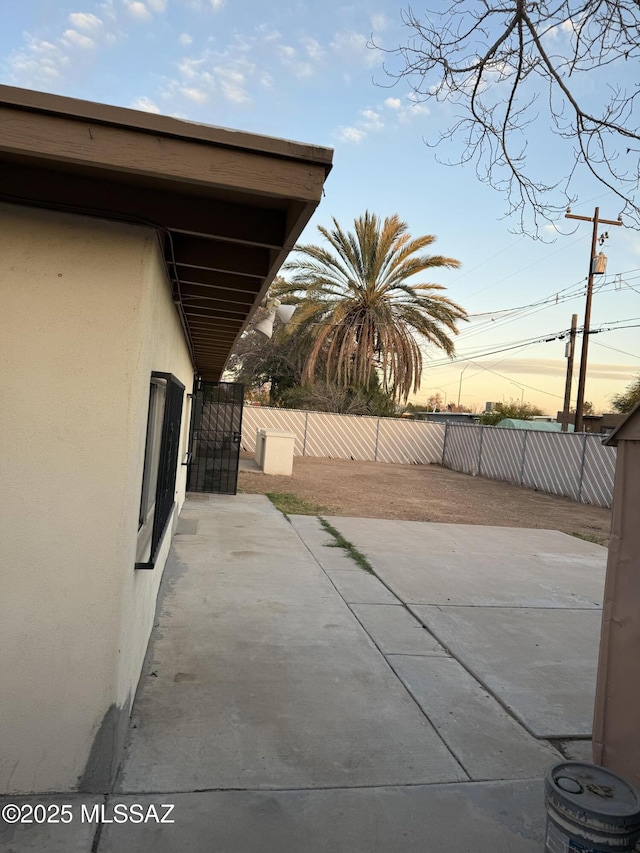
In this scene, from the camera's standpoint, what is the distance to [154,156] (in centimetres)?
241

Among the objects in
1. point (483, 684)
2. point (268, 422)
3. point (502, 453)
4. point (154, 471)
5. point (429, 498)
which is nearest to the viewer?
point (154, 471)

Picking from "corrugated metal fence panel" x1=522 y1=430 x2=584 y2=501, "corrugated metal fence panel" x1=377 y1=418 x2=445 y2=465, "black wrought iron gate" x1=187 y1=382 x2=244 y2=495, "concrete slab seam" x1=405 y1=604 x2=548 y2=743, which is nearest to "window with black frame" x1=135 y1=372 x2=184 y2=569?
"concrete slab seam" x1=405 y1=604 x2=548 y2=743

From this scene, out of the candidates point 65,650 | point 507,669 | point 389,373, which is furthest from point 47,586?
point 389,373

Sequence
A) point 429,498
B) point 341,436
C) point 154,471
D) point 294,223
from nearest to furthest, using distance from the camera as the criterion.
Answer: point 294,223, point 154,471, point 429,498, point 341,436

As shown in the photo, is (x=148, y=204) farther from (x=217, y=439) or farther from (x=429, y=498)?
(x=429, y=498)

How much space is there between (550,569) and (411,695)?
5.38 m

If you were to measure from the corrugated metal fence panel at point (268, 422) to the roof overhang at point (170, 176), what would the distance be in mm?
22667

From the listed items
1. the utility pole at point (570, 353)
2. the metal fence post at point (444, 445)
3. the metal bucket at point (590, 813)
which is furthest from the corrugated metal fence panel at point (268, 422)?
the metal bucket at point (590, 813)

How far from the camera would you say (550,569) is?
9.10 meters

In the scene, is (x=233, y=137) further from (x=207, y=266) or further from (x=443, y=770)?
(x=443, y=770)

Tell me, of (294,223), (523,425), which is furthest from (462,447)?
(294,223)

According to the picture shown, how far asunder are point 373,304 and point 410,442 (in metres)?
7.47

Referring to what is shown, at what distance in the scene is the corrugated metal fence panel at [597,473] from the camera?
18641 millimetres

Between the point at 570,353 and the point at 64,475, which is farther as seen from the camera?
the point at 570,353
